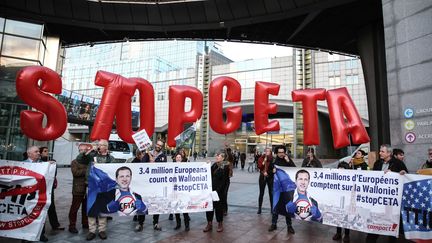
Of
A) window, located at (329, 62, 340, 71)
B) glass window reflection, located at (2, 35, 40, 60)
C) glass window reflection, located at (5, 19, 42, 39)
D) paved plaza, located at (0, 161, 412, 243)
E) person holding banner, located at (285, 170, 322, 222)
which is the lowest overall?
paved plaza, located at (0, 161, 412, 243)

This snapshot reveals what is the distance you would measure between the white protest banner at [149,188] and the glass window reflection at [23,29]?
11.3 metres

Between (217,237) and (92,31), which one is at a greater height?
(92,31)

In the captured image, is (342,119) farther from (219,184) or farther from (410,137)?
(219,184)

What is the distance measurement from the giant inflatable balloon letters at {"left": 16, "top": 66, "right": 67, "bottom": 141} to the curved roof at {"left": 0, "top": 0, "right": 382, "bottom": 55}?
22.4ft

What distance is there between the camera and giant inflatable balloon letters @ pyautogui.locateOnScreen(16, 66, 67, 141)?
696cm

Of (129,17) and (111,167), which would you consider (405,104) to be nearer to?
(111,167)

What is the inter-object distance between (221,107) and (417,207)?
17.6ft

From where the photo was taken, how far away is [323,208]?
6.46 meters

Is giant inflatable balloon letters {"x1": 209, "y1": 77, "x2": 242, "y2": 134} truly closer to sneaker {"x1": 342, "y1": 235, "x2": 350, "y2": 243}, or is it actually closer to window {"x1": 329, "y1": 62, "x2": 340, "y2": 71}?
sneaker {"x1": 342, "y1": 235, "x2": 350, "y2": 243}

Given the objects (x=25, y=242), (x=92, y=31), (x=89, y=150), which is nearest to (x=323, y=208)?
(x=89, y=150)

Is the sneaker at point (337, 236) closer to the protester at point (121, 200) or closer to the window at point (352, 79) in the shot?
the protester at point (121, 200)

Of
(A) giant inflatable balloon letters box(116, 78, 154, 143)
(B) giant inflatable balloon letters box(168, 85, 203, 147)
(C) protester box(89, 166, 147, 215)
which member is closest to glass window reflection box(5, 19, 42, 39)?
(A) giant inflatable balloon letters box(116, 78, 154, 143)

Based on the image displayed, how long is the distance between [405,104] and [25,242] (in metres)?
9.90

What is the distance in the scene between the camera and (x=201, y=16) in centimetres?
1316
